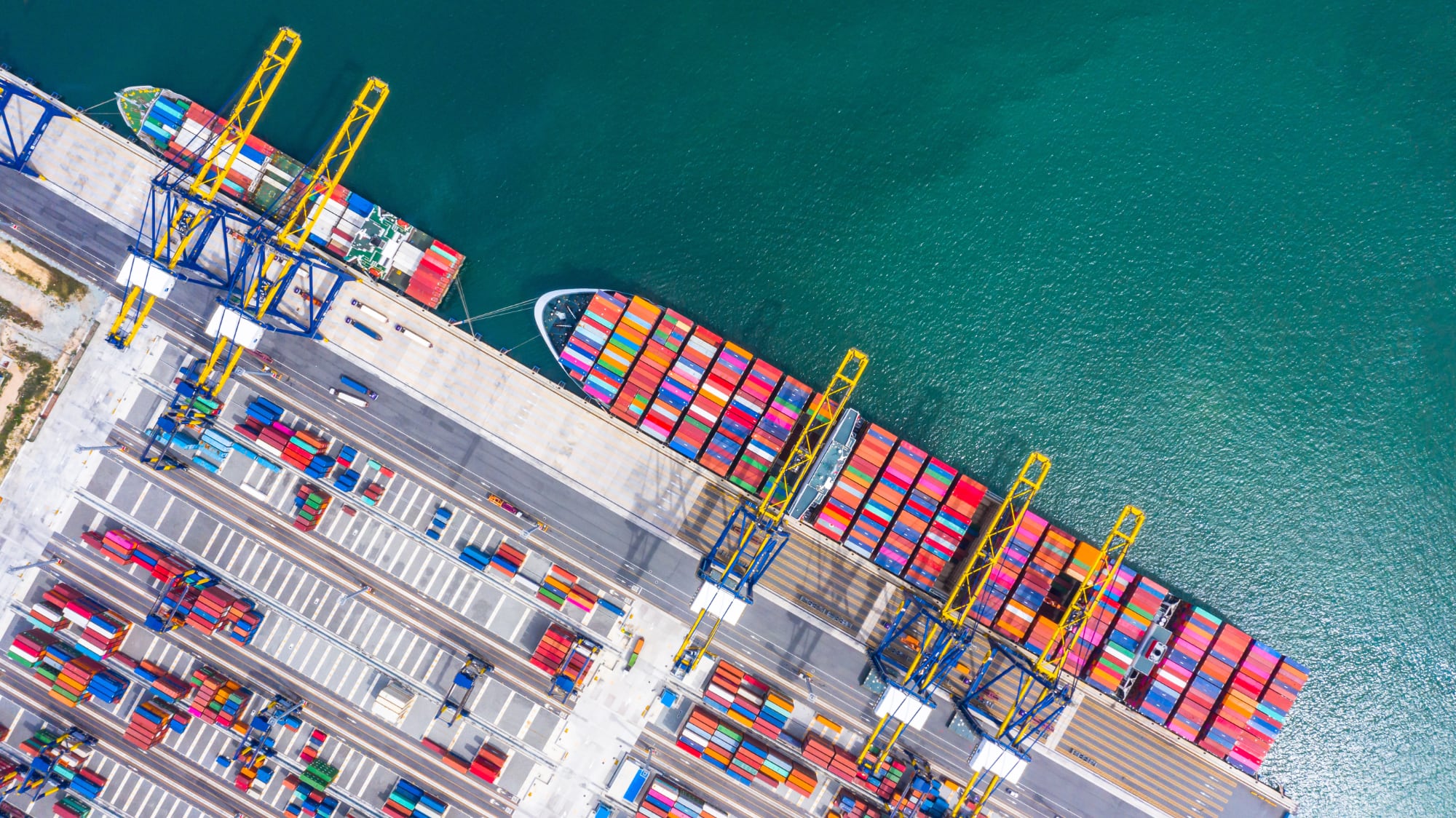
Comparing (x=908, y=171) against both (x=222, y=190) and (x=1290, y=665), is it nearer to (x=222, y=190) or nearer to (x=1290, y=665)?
(x=1290, y=665)

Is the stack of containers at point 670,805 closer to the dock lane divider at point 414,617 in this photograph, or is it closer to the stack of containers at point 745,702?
the stack of containers at point 745,702

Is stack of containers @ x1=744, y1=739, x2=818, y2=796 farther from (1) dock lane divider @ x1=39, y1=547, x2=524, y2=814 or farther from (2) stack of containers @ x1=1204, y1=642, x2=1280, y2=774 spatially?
(2) stack of containers @ x1=1204, y1=642, x2=1280, y2=774

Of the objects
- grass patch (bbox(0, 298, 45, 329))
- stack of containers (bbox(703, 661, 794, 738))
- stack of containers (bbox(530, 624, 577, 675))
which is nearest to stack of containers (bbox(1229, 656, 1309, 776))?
stack of containers (bbox(703, 661, 794, 738))

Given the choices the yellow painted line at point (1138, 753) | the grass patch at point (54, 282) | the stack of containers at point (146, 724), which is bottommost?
the stack of containers at point (146, 724)

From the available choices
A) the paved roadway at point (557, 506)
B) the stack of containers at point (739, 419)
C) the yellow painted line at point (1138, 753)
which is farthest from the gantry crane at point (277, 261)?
the yellow painted line at point (1138, 753)

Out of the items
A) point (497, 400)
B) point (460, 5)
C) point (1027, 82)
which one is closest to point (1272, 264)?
point (1027, 82)

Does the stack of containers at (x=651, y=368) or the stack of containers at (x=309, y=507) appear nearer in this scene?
the stack of containers at (x=309, y=507)
